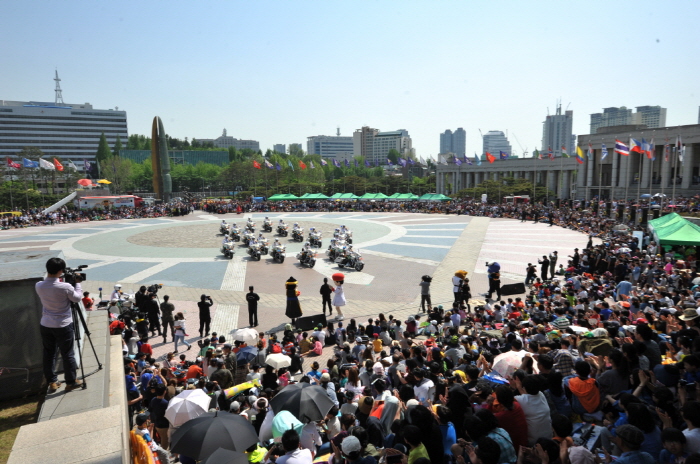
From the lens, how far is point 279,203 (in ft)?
205

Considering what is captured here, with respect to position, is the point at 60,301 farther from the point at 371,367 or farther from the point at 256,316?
the point at 256,316

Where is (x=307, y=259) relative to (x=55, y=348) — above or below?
below

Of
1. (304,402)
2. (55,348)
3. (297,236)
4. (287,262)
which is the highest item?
(55,348)

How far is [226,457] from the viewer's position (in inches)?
193

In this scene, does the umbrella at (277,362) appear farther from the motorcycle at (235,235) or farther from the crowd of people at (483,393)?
the motorcycle at (235,235)

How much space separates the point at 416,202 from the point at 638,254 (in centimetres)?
3962

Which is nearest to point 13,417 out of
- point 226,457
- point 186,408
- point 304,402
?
point 186,408

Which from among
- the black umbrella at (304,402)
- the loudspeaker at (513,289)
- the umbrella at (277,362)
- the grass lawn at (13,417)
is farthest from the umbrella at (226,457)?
the loudspeaker at (513,289)

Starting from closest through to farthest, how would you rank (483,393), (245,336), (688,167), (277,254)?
(483,393) → (245,336) → (277,254) → (688,167)

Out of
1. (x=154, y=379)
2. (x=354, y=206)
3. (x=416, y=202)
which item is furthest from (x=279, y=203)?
(x=154, y=379)

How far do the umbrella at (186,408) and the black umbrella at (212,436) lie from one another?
2.71 ft

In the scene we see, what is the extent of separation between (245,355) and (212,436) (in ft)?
13.4

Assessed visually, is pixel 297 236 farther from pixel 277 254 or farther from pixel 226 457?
pixel 226 457

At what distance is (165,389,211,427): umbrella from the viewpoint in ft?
20.2
